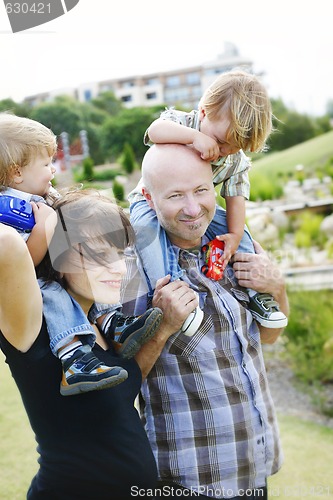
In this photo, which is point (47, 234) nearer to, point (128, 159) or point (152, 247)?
point (152, 247)

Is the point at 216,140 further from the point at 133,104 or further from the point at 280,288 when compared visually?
the point at 133,104

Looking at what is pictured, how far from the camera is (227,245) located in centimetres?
165

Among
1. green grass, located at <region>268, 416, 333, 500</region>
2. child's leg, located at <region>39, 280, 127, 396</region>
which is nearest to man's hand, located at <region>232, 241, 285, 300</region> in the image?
child's leg, located at <region>39, 280, 127, 396</region>

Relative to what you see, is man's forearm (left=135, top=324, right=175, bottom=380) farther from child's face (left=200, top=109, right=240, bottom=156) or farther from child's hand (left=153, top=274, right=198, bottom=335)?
child's face (left=200, top=109, right=240, bottom=156)

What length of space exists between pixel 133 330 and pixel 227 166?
504 mm

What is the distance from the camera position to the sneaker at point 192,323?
1.54 m

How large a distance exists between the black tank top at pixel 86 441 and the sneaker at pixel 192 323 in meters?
0.22

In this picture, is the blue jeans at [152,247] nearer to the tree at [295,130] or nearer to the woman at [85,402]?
the woman at [85,402]

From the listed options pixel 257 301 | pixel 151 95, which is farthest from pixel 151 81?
pixel 257 301

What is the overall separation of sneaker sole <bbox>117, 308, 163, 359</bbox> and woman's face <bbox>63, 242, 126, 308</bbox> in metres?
0.09

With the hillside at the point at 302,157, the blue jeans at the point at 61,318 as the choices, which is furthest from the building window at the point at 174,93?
the hillside at the point at 302,157

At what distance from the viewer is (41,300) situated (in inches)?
49.0

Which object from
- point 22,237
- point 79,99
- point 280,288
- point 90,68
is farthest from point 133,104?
point 22,237

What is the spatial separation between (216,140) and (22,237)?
54 cm
